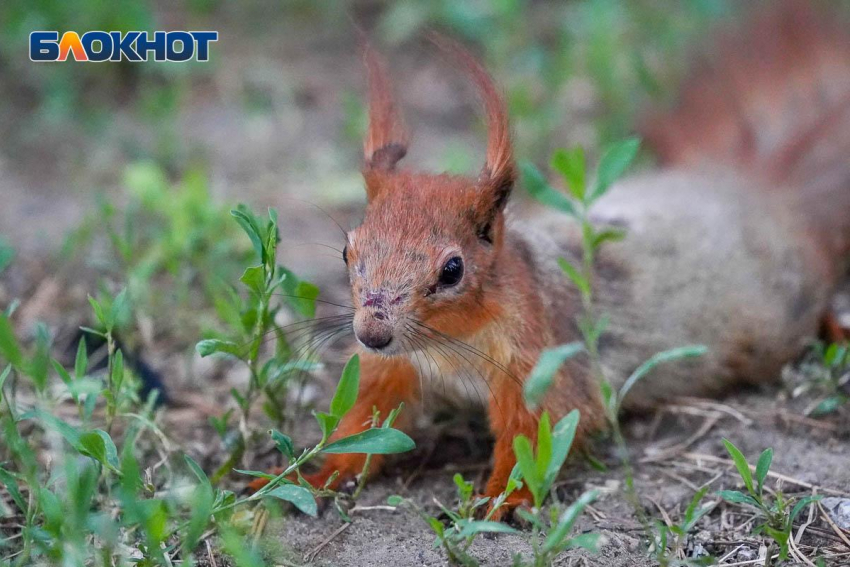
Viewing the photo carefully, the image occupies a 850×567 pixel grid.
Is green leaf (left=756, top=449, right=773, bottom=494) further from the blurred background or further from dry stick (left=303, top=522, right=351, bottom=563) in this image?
the blurred background

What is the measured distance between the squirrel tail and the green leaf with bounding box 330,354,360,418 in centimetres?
270

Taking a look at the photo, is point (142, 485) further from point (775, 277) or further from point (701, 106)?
point (701, 106)

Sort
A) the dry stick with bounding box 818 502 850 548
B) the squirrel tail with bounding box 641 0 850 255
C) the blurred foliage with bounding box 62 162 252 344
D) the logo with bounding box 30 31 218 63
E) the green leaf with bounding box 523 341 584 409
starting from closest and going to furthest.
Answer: the green leaf with bounding box 523 341 584 409, the dry stick with bounding box 818 502 850 548, the blurred foliage with bounding box 62 162 252 344, the squirrel tail with bounding box 641 0 850 255, the logo with bounding box 30 31 218 63

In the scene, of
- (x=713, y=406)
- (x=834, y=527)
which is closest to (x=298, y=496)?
(x=834, y=527)

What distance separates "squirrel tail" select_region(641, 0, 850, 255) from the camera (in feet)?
14.4

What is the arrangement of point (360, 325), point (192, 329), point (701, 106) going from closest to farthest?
point (360, 325) < point (192, 329) < point (701, 106)

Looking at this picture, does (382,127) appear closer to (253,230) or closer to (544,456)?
(253,230)

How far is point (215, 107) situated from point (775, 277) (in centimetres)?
367

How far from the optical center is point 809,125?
4633 mm

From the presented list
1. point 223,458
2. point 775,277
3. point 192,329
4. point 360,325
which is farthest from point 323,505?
point 775,277

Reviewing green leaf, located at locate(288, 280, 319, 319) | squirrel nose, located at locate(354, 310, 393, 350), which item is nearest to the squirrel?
squirrel nose, located at locate(354, 310, 393, 350)

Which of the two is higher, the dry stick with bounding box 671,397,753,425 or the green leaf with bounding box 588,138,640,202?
the green leaf with bounding box 588,138,640,202

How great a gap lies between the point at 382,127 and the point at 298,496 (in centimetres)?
147

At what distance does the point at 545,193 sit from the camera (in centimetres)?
287
